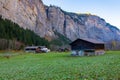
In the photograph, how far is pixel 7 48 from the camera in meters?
127

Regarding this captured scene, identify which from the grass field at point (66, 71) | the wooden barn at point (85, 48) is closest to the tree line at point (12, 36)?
the wooden barn at point (85, 48)

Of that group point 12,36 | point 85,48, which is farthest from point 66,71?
point 12,36

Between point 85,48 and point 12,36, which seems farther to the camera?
point 12,36

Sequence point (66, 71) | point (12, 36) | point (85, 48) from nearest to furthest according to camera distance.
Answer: point (66, 71), point (85, 48), point (12, 36)

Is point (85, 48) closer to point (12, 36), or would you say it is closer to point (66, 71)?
point (66, 71)

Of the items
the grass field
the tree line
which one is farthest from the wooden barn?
the tree line

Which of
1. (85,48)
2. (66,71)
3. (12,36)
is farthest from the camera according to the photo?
(12,36)

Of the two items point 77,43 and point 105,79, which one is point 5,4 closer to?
point 77,43

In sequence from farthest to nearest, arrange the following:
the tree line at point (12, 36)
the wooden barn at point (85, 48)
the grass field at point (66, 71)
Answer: the tree line at point (12, 36) < the wooden barn at point (85, 48) < the grass field at point (66, 71)

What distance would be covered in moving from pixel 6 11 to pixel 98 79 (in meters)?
183

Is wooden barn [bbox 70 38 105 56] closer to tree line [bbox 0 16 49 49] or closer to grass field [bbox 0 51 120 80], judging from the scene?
grass field [bbox 0 51 120 80]

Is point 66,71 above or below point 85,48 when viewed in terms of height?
below

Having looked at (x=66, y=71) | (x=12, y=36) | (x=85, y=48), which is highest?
(x=12, y=36)

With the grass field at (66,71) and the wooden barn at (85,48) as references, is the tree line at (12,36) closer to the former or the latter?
the wooden barn at (85,48)
